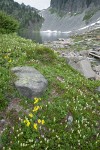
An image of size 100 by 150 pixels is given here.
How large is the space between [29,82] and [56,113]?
224cm

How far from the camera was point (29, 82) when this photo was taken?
47.0 feet

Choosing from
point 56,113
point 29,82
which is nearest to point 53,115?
point 56,113

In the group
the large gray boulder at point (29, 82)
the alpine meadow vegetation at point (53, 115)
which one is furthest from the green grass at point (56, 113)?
the large gray boulder at point (29, 82)

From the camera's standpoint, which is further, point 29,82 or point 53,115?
point 29,82

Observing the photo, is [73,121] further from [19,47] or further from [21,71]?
[19,47]

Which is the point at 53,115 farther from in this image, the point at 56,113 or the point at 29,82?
the point at 29,82

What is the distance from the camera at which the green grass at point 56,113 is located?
11.7 meters

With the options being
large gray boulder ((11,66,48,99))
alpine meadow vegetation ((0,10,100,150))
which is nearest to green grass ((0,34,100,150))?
alpine meadow vegetation ((0,10,100,150))

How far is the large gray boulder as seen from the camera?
13834mm

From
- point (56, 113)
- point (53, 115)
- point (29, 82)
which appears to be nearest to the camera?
point (53, 115)

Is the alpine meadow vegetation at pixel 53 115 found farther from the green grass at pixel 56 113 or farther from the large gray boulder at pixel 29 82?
the large gray boulder at pixel 29 82

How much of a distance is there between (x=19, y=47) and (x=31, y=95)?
6747mm

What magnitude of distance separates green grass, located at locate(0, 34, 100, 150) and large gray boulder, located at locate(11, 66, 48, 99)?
0.92 ft

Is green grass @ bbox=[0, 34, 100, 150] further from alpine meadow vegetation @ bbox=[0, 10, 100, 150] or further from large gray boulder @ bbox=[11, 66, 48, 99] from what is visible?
large gray boulder @ bbox=[11, 66, 48, 99]
